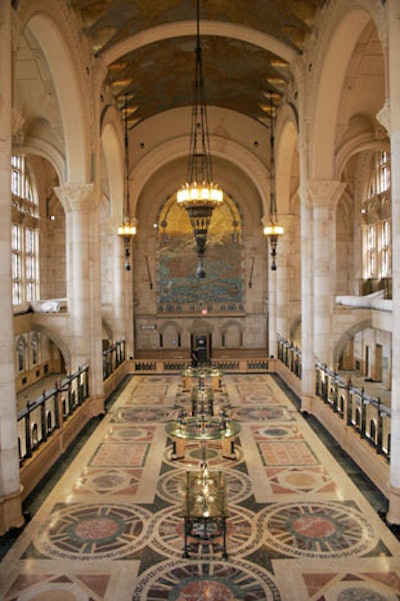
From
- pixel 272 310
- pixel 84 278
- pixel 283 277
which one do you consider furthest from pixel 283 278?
pixel 84 278

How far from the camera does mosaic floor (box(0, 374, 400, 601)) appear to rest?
19.3 ft

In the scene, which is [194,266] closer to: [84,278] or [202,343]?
[202,343]

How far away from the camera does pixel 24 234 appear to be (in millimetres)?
20328

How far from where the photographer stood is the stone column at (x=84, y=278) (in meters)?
13.2

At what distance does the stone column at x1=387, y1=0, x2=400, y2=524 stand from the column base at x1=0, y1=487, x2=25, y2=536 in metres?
4.82

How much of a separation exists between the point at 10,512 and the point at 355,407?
646 cm

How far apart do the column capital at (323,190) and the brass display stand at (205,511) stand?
785 cm

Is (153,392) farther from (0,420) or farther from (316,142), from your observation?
(0,420)

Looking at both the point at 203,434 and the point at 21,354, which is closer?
the point at 203,434

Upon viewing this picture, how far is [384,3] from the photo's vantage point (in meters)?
7.52

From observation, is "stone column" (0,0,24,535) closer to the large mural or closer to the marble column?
the marble column

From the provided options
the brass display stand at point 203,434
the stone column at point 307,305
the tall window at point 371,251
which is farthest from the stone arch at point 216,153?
the brass display stand at point 203,434

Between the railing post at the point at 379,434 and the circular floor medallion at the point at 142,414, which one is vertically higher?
the railing post at the point at 379,434

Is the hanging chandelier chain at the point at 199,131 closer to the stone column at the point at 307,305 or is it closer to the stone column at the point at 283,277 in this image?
the stone column at the point at 307,305
